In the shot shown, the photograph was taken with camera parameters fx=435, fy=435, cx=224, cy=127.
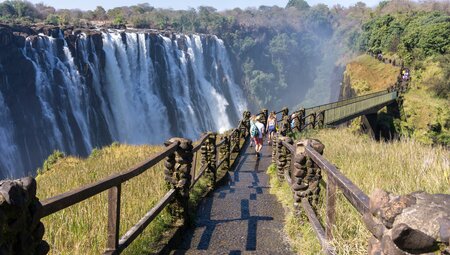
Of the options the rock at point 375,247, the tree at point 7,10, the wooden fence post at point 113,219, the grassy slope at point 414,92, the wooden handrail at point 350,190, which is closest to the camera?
the rock at point 375,247

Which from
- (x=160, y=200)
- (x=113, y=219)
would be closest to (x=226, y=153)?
(x=160, y=200)

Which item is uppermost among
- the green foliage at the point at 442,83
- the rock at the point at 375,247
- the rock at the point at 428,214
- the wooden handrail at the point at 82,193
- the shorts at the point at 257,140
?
the rock at the point at 428,214

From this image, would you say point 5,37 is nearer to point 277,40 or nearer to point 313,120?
point 313,120

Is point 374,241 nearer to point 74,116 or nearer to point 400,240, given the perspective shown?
point 400,240

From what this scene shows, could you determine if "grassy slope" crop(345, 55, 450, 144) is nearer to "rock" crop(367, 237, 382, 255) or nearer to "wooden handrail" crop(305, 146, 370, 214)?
"wooden handrail" crop(305, 146, 370, 214)

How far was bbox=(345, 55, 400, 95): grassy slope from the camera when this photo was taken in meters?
45.0

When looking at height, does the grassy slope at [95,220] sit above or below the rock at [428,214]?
below

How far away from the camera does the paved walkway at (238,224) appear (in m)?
5.06

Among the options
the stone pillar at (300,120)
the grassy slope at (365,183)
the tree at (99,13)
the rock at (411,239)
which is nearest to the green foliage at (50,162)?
the stone pillar at (300,120)

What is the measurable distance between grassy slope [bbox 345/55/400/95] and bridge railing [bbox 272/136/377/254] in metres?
40.6

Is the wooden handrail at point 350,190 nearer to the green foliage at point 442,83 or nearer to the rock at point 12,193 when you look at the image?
the rock at point 12,193

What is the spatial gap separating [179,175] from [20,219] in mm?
3479

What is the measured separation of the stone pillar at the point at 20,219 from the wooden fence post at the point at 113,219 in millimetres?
1064

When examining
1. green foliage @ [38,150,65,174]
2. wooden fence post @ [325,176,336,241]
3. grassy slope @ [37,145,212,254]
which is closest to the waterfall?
green foliage @ [38,150,65,174]
